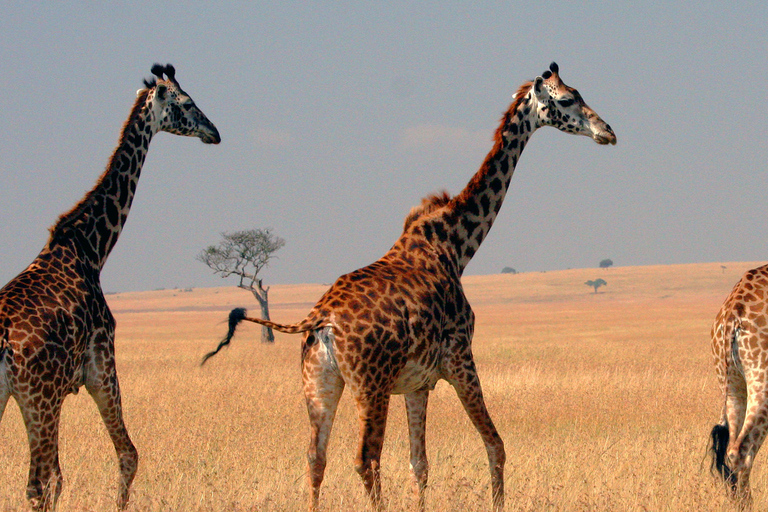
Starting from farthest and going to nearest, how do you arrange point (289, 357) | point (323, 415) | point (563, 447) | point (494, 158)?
point (289, 357) < point (563, 447) < point (494, 158) < point (323, 415)

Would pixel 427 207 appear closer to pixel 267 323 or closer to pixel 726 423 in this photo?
pixel 267 323

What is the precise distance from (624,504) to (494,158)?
11.2 ft

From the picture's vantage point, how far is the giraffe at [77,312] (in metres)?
5.70

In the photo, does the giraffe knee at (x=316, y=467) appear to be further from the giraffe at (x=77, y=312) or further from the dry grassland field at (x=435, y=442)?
the giraffe at (x=77, y=312)

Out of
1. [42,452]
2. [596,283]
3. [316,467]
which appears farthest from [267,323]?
[596,283]

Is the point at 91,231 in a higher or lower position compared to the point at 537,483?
higher

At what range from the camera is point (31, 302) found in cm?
595

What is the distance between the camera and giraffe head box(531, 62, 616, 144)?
26.0ft

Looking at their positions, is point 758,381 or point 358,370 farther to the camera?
point 758,381

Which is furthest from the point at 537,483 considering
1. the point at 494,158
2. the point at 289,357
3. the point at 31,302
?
the point at 289,357

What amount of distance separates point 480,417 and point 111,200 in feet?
12.8

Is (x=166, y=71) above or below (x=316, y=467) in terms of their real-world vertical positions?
above

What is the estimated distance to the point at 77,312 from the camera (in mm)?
6238

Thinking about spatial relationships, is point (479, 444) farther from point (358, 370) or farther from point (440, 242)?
point (358, 370)
